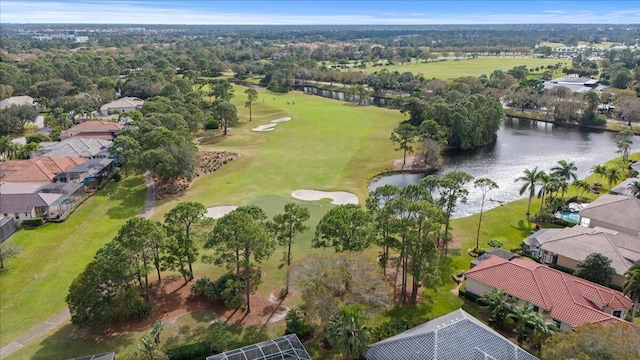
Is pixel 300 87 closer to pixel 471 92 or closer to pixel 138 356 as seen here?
pixel 471 92

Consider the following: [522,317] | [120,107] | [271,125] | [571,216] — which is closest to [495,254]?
[522,317]

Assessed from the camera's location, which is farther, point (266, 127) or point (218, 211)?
point (266, 127)

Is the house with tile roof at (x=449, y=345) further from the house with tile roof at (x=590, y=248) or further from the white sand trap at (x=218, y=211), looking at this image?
the white sand trap at (x=218, y=211)

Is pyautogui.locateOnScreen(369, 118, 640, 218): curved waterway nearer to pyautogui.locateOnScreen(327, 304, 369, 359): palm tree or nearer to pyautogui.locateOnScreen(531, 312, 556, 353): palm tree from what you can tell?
pyautogui.locateOnScreen(531, 312, 556, 353): palm tree

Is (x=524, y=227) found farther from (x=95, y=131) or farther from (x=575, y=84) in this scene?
(x=575, y=84)

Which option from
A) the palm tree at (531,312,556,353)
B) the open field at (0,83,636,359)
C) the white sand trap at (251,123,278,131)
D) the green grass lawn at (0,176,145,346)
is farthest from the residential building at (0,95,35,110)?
the palm tree at (531,312,556,353)

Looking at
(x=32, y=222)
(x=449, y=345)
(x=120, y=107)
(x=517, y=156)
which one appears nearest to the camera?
(x=449, y=345)

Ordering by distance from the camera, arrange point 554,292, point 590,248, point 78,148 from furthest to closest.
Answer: point 78,148 → point 590,248 → point 554,292
